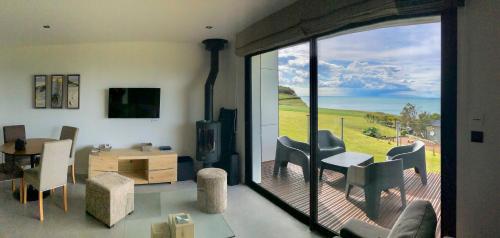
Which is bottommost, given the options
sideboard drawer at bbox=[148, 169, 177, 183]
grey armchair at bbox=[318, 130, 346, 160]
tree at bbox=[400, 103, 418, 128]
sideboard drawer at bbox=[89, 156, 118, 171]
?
sideboard drawer at bbox=[148, 169, 177, 183]

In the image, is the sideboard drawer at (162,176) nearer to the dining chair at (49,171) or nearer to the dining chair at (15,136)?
the dining chair at (49,171)

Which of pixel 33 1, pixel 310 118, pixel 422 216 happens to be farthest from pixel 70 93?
pixel 422 216

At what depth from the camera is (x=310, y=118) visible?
291 centimetres

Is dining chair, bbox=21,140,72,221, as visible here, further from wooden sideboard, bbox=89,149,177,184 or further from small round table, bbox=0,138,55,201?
wooden sideboard, bbox=89,149,177,184

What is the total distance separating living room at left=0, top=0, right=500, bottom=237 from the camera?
68.2 inches

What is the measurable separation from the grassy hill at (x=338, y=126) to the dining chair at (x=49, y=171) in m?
2.65

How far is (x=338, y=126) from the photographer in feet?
8.97

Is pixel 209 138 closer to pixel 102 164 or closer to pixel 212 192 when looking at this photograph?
pixel 212 192

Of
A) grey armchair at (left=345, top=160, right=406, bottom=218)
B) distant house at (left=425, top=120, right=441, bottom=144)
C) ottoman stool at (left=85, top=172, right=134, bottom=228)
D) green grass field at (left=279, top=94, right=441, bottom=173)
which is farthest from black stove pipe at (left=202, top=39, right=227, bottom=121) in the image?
distant house at (left=425, top=120, right=441, bottom=144)

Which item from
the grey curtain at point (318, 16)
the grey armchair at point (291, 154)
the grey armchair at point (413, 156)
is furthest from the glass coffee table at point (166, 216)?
the grey curtain at point (318, 16)

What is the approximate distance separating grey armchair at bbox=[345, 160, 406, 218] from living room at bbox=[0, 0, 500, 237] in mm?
20

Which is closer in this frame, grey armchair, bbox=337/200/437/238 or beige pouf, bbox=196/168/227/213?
grey armchair, bbox=337/200/437/238

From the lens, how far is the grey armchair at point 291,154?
125 inches
